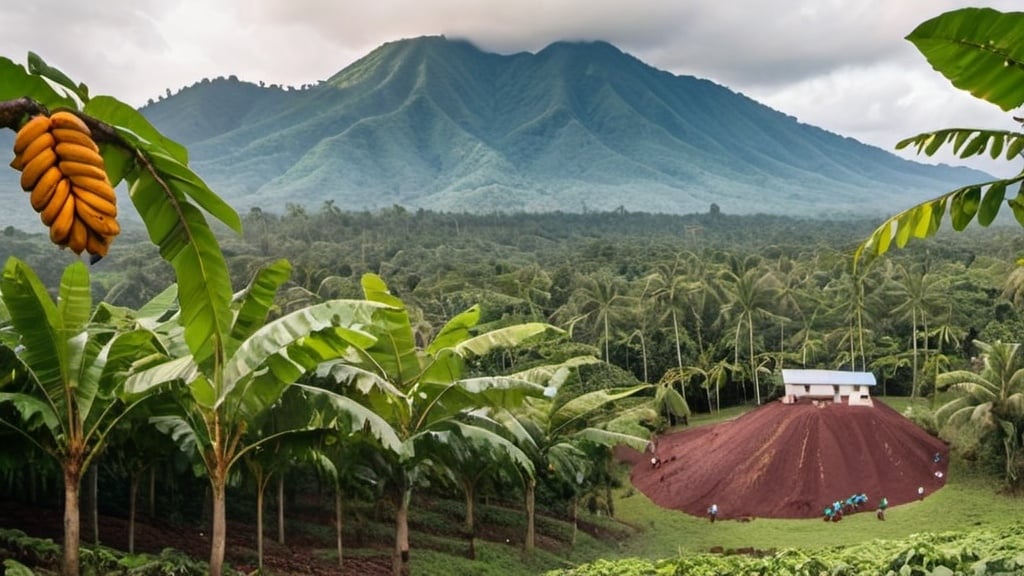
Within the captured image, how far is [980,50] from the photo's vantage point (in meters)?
3.97

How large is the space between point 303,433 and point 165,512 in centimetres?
752

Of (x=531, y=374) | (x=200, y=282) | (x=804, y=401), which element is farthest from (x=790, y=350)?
(x=200, y=282)

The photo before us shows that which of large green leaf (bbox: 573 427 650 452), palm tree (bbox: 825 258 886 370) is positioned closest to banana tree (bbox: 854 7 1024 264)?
large green leaf (bbox: 573 427 650 452)

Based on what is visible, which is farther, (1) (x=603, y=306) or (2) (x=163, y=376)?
(1) (x=603, y=306)

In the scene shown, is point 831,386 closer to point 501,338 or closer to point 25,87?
point 501,338

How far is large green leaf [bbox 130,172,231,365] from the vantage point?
9.13ft

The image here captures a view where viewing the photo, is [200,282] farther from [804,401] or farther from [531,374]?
[804,401]

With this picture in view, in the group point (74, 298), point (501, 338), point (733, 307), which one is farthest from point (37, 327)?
point (733, 307)

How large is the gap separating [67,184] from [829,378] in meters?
27.7

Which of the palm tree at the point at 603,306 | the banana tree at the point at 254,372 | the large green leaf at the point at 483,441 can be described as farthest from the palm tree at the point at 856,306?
the banana tree at the point at 254,372

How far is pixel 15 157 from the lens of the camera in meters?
1.70

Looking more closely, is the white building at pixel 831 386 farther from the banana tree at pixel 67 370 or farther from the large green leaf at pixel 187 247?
the large green leaf at pixel 187 247

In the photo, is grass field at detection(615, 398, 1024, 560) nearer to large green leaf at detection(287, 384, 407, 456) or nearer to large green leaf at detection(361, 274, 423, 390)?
large green leaf at detection(361, 274, 423, 390)

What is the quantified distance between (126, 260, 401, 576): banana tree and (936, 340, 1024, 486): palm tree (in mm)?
16864
